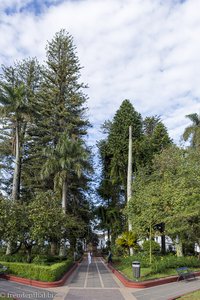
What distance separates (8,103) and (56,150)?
5.72 m

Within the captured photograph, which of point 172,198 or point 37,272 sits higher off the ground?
point 172,198

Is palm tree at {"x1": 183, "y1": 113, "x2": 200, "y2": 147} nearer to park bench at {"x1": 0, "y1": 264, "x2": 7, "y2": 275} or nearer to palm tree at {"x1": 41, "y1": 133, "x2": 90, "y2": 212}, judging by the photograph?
palm tree at {"x1": 41, "y1": 133, "x2": 90, "y2": 212}

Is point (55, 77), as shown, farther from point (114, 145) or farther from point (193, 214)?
point (193, 214)

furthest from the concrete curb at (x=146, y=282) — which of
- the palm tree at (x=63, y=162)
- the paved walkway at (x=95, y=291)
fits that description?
the palm tree at (x=63, y=162)

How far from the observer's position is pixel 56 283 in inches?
567

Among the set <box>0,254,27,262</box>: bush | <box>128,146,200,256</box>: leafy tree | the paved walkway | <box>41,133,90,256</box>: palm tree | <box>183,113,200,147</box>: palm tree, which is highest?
<box>183,113,200,147</box>: palm tree

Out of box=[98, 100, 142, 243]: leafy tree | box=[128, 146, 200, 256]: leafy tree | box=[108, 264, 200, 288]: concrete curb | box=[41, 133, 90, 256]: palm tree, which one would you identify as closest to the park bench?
box=[108, 264, 200, 288]: concrete curb

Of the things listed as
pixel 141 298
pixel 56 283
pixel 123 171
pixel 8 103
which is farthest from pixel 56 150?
pixel 141 298

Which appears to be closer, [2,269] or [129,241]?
[2,269]

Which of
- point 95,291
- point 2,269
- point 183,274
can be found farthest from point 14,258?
point 183,274

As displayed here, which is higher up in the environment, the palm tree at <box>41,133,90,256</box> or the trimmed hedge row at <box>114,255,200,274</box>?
the palm tree at <box>41,133,90,256</box>

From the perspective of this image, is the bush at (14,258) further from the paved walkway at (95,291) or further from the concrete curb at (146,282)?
the concrete curb at (146,282)

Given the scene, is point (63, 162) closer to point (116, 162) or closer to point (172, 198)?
point (116, 162)

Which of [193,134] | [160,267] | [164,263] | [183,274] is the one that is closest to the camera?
[183,274]
